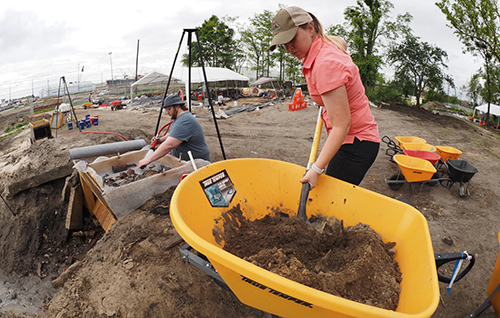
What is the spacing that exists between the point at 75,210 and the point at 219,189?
2.95 metres

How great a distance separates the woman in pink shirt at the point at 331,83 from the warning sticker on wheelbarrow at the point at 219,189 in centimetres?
58

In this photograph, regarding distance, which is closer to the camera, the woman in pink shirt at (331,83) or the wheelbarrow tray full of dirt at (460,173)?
the woman in pink shirt at (331,83)

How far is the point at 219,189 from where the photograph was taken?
1.83 metres

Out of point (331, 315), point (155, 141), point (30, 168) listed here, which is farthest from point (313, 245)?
point (30, 168)

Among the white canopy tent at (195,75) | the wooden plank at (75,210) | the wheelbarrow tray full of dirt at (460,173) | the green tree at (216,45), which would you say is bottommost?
the wooden plank at (75,210)

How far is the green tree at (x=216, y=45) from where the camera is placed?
1202 inches

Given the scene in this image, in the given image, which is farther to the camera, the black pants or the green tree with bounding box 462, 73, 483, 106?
the green tree with bounding box 462, 73, 483, 106

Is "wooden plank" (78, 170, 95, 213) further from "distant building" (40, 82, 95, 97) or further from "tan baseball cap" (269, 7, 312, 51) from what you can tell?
"distant building" (40, 82, 95, 97)

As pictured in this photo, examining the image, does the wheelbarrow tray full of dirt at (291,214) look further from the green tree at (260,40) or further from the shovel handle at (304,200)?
the green tree at (260,40)

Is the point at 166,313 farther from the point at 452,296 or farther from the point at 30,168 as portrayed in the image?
the point at 30,168

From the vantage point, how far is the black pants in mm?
1662

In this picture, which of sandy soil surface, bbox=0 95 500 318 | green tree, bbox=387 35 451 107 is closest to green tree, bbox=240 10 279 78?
green tree, bbox=387 35 451 107

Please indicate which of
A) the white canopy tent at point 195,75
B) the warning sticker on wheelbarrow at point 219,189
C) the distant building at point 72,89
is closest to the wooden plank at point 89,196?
the warning sticker on wheelbarrow at point 219,189

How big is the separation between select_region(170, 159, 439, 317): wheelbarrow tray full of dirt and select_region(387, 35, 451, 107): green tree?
21.5 meters
